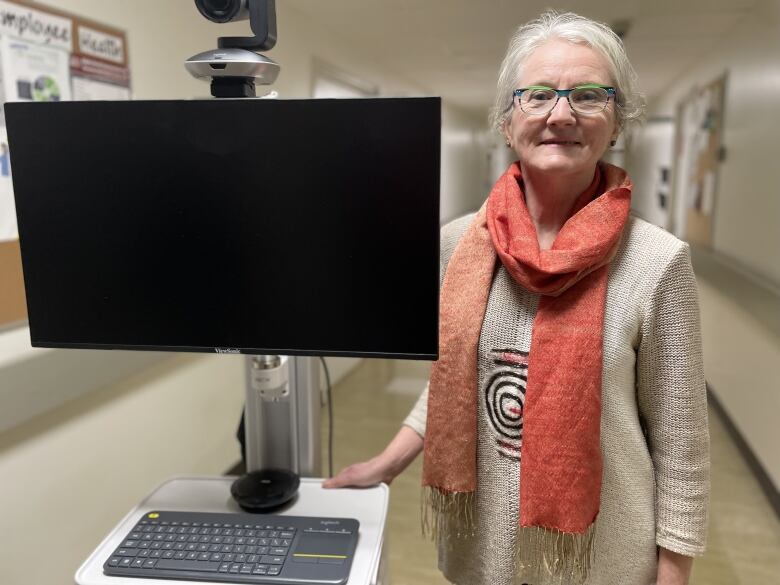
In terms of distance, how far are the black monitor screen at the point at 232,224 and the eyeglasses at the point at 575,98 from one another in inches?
9.6

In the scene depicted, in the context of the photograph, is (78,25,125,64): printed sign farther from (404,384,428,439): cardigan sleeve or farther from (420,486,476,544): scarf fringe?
(420,486,476,544): scarf fringe

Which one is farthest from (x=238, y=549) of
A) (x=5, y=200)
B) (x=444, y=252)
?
(x=5, y=200)

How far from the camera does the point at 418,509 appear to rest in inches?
96.4

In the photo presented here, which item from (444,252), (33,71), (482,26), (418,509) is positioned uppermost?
(482,26)

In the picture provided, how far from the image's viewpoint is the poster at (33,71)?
1.61 metres

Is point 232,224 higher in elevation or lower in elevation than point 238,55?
lower

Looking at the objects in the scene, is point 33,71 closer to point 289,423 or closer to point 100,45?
point 100,45

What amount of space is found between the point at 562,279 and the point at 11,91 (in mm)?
1604

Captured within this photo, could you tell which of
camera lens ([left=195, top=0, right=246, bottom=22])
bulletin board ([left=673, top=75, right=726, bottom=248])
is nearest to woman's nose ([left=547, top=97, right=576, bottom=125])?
camera lens ([left=195, top=0, right=246, bottom=22])

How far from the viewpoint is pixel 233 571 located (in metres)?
0.81

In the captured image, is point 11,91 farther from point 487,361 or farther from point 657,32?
point 657,32

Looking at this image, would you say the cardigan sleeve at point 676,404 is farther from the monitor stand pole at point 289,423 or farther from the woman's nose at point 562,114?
the monitor stand pole at point 289,423

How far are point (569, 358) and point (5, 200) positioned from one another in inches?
61.9

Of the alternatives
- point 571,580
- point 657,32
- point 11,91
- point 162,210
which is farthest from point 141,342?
point 657,32
